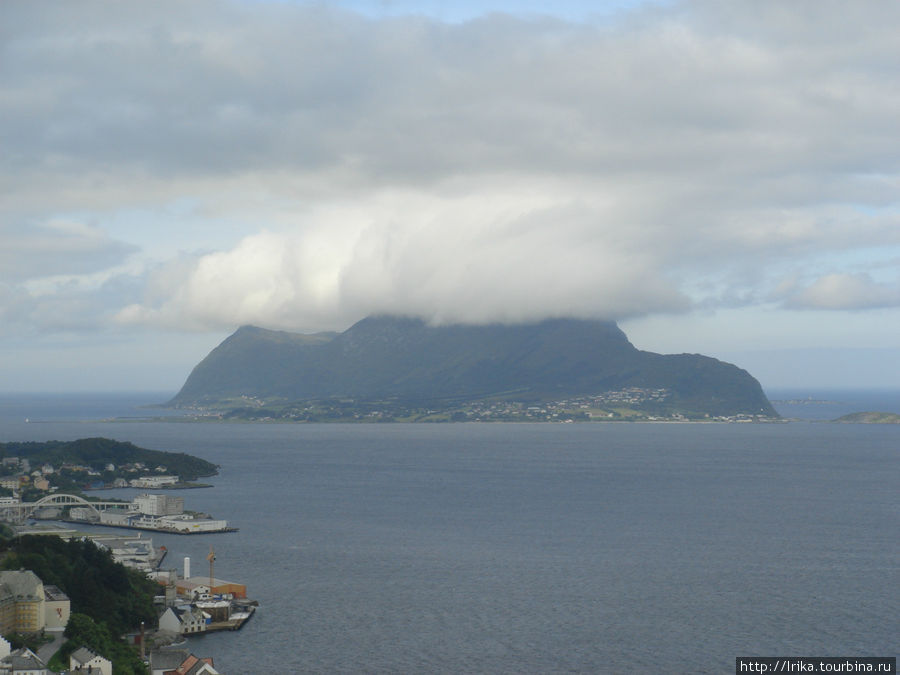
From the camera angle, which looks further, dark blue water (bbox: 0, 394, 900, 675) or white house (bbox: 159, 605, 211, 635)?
white house (bbox: 159, 605, 211, 635)

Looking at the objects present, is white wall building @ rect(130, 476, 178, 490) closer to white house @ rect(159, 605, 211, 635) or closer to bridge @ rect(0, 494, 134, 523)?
bridge @ rect(0, 494, 134, 523)

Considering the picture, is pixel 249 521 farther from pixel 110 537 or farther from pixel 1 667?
pixel 1 667

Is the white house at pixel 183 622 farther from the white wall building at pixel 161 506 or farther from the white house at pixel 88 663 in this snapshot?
the white wall building at pixel 161 506

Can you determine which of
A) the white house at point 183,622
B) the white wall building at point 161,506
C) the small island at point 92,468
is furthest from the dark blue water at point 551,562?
the small island at point 92,468

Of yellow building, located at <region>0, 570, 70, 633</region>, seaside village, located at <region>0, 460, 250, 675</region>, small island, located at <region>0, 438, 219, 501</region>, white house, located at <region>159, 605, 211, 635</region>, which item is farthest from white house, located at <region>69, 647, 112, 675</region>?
small island, located at <region>0, 438, 219, 501</region>

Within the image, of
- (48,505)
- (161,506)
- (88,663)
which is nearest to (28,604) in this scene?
(88,663)

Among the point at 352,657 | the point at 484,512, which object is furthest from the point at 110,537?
the point at 352,657

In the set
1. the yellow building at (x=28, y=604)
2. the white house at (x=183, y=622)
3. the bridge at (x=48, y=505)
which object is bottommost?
the white house at (x=183, y=622)
